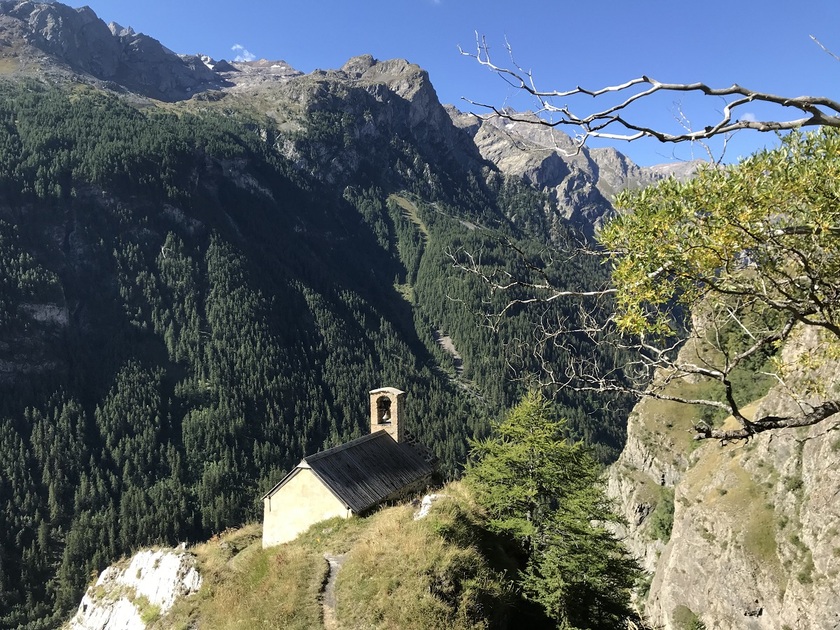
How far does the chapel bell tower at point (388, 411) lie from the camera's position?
36.1m

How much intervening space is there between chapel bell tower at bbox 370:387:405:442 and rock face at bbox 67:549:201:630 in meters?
14.3

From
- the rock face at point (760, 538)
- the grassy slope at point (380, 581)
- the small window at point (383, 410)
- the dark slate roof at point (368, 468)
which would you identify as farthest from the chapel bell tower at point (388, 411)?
the rock face at point (760, 538)

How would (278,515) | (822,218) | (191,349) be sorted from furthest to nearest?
(191,349) → (278,515) → (822,218)

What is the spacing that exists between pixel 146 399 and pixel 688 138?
187 meters

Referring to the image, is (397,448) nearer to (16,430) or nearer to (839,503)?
(839,503)

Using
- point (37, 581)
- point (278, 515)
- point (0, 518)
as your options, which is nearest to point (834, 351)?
point (278, 515)

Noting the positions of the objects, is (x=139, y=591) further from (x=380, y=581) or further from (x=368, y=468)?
(x=380, y=581)

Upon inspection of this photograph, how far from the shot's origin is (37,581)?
121 m

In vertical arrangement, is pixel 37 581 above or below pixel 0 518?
below

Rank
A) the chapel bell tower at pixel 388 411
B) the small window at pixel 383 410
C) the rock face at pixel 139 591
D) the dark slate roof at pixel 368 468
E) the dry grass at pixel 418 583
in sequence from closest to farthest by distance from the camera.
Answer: the dry grass at pixel 418 583 → the rock face at pixel 139 591 → the dark slate roof at pixel 368 468 → the chapel bell tower at pixel 388 411 → the small window at pixel 383 410

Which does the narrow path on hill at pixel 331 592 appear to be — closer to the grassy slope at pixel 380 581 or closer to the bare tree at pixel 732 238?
the grassy slope at pixel 380 581

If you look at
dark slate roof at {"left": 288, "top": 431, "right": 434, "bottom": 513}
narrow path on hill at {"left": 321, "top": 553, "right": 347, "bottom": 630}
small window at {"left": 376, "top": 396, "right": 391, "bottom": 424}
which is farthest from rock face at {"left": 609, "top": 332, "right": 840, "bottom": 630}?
small window at {"left": 376, "top": 396, "right": 391, "bottom": 424}

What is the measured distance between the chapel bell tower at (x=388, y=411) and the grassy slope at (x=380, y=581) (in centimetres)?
1133

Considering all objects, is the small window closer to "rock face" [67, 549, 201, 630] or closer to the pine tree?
the pine tree
